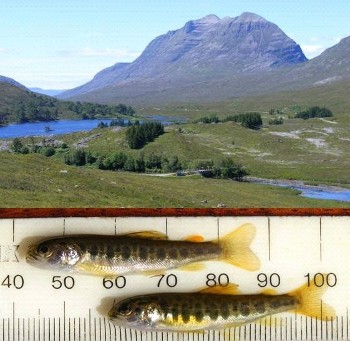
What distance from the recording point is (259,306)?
1248cm

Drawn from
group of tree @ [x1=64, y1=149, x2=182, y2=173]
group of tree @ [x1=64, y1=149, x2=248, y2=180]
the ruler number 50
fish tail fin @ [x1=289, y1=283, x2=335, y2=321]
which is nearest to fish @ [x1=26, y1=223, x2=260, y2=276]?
the ruler number 50

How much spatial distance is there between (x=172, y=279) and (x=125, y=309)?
1460 millimetres

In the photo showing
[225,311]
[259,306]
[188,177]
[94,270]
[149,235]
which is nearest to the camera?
[225,311]

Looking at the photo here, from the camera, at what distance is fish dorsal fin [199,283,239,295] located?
42.9ft

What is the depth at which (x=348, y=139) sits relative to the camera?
178 metres

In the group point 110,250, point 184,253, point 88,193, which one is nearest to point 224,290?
point 184,253

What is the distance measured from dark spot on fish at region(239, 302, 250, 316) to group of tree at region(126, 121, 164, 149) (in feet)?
496

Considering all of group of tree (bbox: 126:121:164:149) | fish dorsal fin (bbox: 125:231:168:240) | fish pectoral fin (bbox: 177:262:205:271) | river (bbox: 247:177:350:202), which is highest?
group of tree (bbox: 126:121:164:149)

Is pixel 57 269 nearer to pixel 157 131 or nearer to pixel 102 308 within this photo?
pixel 102 308

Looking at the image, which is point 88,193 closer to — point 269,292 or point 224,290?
point 224,290

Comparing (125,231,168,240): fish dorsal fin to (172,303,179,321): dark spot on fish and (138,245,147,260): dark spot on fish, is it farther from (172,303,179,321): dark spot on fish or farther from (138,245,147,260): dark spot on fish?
(172,303,179,321): dark spot on fish

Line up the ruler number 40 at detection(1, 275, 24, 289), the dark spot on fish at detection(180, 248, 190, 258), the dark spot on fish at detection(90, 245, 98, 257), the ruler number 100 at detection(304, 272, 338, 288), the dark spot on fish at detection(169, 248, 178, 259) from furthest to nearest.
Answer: the ruler number 100 at detection(304, 272, 338, 288) → the ruler number 40 at detection(1, 275, 24, 289) → the dark spot on fish at detection(180, 248, 190, 258) → the dark spot on fish at detection(169, 248, 178, 259) → the dark spot on fish at detection(90, 245, 98, 257)

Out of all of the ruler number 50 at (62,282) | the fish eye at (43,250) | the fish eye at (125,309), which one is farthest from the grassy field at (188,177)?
the fish eye at (125,309)

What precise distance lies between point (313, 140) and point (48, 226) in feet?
575
